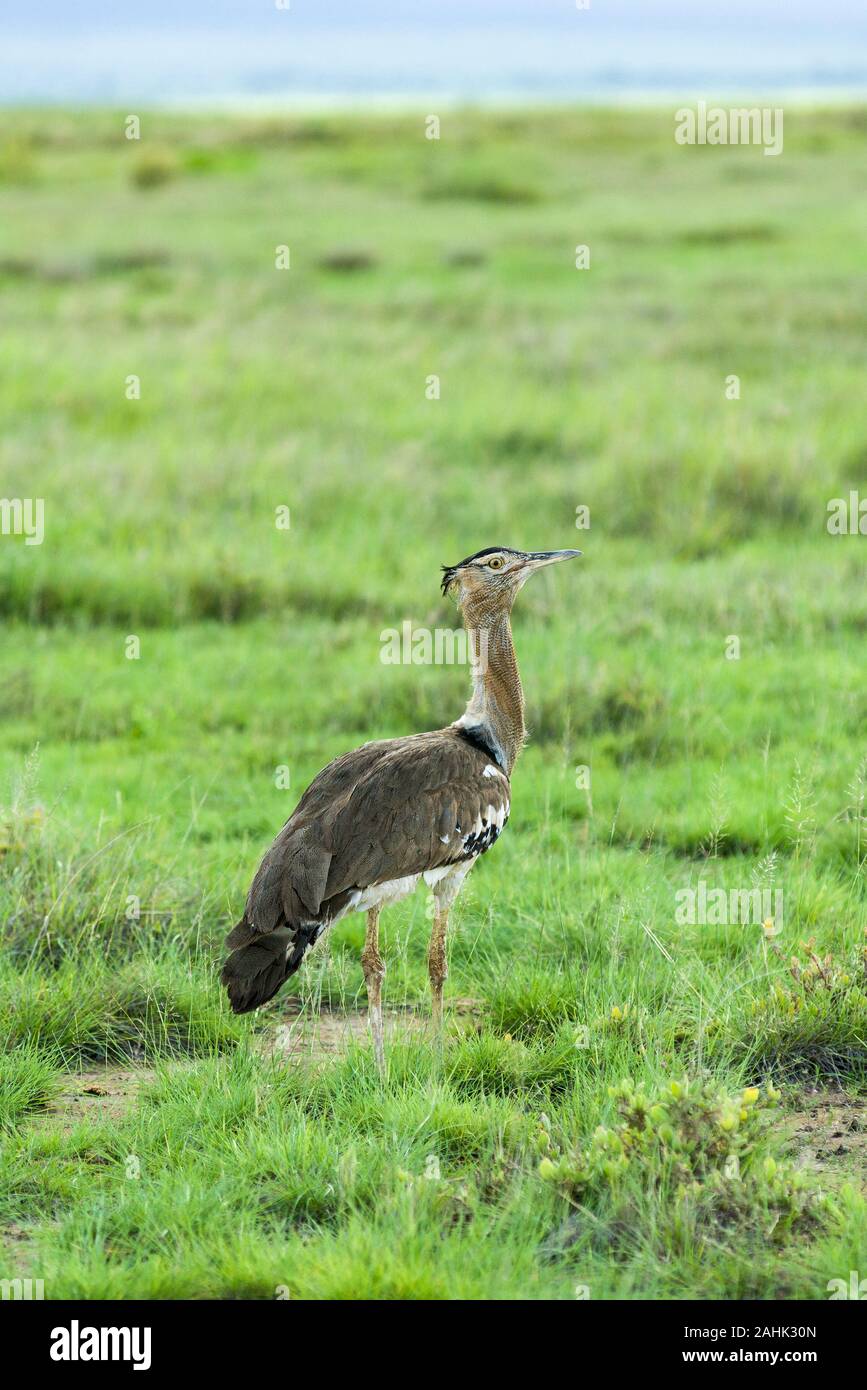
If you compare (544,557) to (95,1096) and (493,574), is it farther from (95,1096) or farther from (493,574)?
(95,1096)

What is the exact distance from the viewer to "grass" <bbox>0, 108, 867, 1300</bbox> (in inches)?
157

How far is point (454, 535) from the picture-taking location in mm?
10016

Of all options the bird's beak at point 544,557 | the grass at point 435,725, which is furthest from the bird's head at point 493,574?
the grass at point 435,725

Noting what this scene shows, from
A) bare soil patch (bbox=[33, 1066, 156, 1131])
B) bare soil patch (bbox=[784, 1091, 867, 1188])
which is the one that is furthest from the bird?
bare soil patch (bbox=[784, 1091, 867, 1188])

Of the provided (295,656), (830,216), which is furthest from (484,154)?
(295,656)

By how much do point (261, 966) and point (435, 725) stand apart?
3.19 metres

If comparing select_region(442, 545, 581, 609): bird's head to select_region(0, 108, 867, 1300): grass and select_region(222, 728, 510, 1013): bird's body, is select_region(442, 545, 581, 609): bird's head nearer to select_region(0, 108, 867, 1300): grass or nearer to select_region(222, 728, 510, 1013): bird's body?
select_region(222, 728, 510, 1013): bird's body

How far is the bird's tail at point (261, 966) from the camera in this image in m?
4.37

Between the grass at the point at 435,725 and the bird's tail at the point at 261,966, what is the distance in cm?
30

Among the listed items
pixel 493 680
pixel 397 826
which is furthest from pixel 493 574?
pixel 397 826

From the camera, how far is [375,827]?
4605 mm

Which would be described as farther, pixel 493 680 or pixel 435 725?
pixel 435 725
